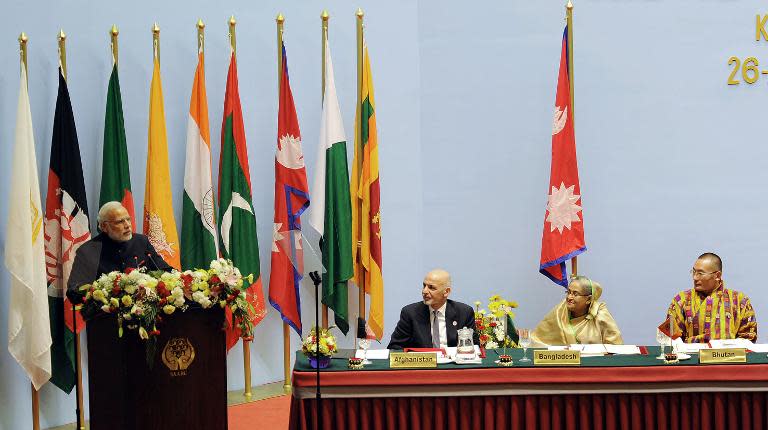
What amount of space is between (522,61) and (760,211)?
217 cm

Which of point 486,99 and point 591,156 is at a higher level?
point 486,99

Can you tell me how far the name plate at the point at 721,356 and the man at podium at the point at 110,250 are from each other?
10.0ft

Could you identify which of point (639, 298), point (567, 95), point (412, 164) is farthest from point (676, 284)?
point (412, 164)

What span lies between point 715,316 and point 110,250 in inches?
146

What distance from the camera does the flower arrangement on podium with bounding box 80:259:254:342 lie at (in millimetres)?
4719

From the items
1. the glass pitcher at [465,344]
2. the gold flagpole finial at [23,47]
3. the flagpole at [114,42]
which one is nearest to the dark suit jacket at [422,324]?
the glass pitcher at [465,344]

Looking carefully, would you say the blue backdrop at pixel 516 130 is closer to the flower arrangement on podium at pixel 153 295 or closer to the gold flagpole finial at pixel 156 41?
the gold flagpole finial at pixel 156 41

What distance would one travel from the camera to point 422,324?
6055 millimetres

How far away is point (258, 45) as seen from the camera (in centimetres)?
764

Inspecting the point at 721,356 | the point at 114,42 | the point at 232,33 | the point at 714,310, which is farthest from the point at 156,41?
the point at 721,356

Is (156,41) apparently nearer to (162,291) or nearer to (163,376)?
(162,291)

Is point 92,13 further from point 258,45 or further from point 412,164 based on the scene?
point 412,164

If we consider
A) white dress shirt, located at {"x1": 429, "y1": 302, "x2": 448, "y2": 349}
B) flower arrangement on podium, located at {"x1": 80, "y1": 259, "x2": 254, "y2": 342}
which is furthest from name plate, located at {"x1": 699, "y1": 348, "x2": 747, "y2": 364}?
flower arrangement on podium, located at {"x1": 80, "y1": 259, "x2": 254, "y2": 342}

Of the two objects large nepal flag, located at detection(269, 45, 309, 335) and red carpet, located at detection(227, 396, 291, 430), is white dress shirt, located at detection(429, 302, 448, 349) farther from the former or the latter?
large nepal flag, located at detection(269, 45, 309, 335)
